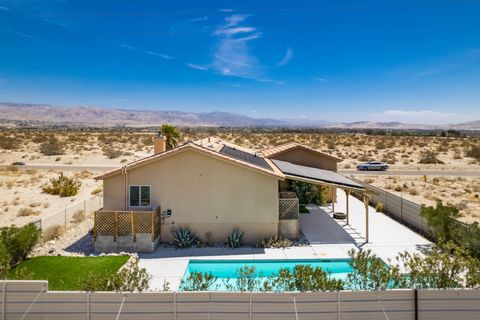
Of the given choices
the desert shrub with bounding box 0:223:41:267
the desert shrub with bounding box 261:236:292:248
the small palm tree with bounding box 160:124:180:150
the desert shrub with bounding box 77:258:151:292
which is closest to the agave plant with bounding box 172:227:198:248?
the desert shrub with bounding box 261:236:292:248

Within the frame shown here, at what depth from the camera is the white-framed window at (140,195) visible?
56.9 feet

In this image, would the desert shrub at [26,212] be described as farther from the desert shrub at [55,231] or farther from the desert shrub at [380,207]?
the desert shrub at [380,207]

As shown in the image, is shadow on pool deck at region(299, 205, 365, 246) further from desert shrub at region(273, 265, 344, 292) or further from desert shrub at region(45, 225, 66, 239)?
desert shrub at region(45, 225, 66, 239)

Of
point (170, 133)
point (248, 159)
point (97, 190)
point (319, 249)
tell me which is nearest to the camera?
point (319, 249)

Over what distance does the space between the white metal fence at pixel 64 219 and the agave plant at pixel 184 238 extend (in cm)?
592

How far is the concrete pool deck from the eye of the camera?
48.3ft

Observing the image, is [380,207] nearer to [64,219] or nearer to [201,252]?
[201,252]

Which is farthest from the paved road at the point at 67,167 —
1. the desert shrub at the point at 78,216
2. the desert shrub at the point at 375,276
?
the desert shrub at the point at 375,276

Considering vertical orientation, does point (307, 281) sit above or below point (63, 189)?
above

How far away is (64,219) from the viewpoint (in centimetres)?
1902

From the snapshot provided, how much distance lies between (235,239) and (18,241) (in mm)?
8704

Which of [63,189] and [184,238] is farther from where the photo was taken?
[63,189]

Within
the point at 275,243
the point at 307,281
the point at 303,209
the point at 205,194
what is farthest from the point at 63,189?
the point at 307,281

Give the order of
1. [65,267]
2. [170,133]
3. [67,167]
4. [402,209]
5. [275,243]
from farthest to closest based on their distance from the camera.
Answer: [67,167], [170,133], [402,209], [275,243], [65,267]
